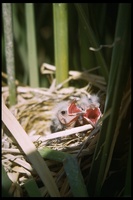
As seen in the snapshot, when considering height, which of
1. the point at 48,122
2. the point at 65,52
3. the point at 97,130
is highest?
the point at 65,52

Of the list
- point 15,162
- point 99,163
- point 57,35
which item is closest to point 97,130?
point 99,163

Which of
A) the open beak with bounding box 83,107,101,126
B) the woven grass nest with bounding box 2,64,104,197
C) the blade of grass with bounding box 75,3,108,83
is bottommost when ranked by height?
the woven grass nest with bounding box 2,64,104,197

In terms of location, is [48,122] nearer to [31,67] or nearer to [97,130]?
[31,67]

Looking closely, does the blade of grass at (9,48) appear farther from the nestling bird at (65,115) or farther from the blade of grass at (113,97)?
the blade of grass at (113,97)

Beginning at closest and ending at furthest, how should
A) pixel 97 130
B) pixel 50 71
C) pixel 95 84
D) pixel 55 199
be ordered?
pixel 55 199 < pixel 97 130 < pixel 95 84 < pixel 50 71

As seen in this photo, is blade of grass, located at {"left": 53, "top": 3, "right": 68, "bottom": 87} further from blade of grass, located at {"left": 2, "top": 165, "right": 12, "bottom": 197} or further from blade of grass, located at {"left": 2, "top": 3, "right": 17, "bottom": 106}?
blade of grass, located at {"left": 2, "top": 165, "right": 12, "bottom": 197}

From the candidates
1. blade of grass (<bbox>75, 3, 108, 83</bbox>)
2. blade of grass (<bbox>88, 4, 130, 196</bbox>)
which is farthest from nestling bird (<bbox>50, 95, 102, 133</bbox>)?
blade of grass (<bbox>88, 4, 130, 196</bbox>)
